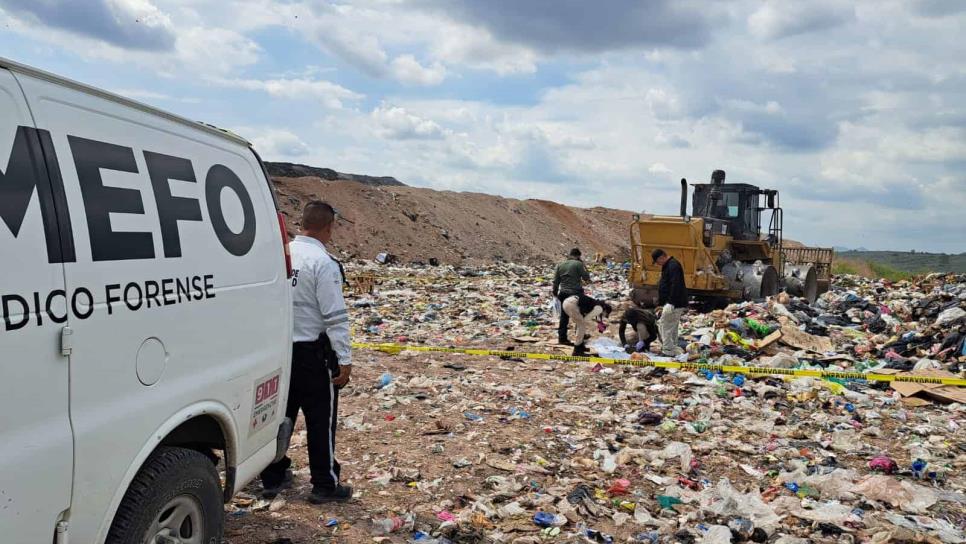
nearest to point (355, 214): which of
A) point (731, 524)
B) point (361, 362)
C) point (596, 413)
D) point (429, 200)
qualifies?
point (429, 200)

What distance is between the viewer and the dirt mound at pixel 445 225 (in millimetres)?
29109

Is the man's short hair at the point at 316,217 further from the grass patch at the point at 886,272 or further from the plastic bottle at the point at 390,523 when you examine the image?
the grass patch at the point at 886,272

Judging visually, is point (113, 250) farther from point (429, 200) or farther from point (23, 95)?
point (429, 200)

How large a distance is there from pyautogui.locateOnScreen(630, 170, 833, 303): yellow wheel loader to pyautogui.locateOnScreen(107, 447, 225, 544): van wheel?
10.6 m

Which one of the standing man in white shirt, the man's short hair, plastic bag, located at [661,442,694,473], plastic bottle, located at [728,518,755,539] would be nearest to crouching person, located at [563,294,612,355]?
plastic bag, located at [661,442,694,473]

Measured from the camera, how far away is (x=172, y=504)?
2.50m

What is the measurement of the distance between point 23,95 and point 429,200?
1339 inches

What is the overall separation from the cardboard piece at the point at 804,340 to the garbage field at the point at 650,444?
0.09 feet

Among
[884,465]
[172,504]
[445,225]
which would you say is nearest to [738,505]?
[884,465]

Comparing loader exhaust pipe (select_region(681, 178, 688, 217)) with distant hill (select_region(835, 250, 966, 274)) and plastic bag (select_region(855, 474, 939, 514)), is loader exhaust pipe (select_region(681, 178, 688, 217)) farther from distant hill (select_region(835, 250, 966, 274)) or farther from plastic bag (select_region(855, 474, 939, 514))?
distant hill (select_region(835, 250, 966, 274))

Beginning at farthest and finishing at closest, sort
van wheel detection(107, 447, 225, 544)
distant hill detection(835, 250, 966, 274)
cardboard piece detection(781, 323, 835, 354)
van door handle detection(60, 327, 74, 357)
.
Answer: distant hill detection(835, 250, 966, 274), cardboard piece detection(781, 323, 835, 354), van wheel detection(107, 447, 225, 544), van door handle detection(60, 327, 74, 357)

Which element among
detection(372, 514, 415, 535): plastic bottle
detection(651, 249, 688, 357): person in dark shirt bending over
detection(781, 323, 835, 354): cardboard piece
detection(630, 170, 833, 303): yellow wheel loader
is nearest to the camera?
detection(372, 514, 415, 535): plastic bottle

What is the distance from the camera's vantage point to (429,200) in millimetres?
35781

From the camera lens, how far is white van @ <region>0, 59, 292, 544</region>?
184cm
